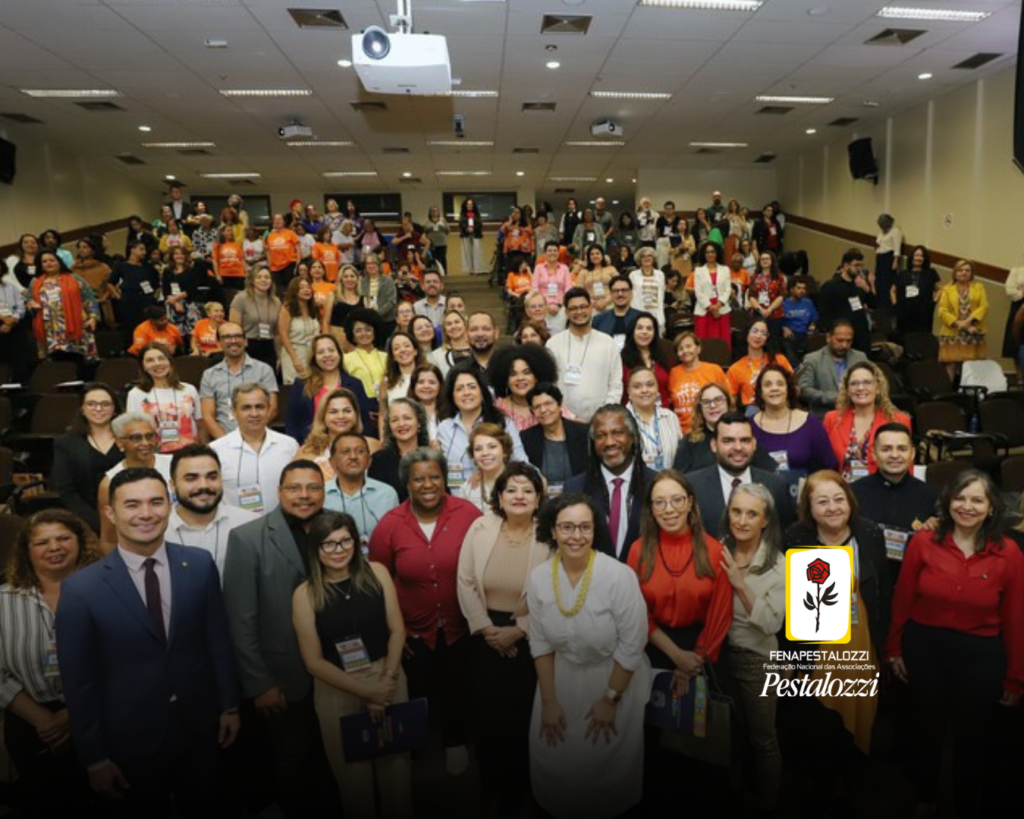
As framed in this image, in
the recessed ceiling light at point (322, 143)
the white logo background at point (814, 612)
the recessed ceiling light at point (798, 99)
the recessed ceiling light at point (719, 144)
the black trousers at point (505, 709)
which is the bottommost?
the black trousers at point (505, 709)

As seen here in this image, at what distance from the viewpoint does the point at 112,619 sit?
2.04m

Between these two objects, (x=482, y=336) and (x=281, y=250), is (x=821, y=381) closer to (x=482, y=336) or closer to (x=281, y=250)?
(x=482, y=336)

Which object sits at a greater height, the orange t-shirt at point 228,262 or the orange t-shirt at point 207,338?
the orange t-shirt at point 228,262

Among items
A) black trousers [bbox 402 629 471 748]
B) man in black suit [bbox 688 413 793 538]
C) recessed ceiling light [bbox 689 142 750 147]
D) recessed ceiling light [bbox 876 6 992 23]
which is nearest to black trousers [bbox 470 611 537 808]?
black trousers [bbox 402 629 471 748]

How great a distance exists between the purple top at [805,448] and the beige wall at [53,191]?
39.8ft

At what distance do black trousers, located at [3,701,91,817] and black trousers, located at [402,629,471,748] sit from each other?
1.11 metres

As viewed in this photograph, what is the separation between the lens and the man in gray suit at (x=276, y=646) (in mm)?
2371

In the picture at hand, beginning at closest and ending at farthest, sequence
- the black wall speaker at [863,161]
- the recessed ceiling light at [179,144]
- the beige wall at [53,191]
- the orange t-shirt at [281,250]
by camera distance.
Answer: the orange t-shirt at [281,250]
the beige wall at [53,191]
the black wall speaker at [863,161]
the recessed ceiling light at [179,144]

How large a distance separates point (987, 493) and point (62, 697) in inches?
125

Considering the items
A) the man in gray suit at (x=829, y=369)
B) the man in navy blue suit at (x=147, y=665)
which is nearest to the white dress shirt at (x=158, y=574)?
the man in navy blue suit at (x=147, y=665)

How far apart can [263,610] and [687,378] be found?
8.93 ft

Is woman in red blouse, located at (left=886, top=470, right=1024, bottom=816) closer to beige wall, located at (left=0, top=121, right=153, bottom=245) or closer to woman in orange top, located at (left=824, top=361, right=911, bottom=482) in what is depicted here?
woman in orange top, located at (left=824, top=361, right=911, bottom=482)

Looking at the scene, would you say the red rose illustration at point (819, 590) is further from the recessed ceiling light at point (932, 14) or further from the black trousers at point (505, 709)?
the recessed ceiling light at point (932, 14)

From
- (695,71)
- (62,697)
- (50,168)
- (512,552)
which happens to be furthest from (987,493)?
(50,168)
